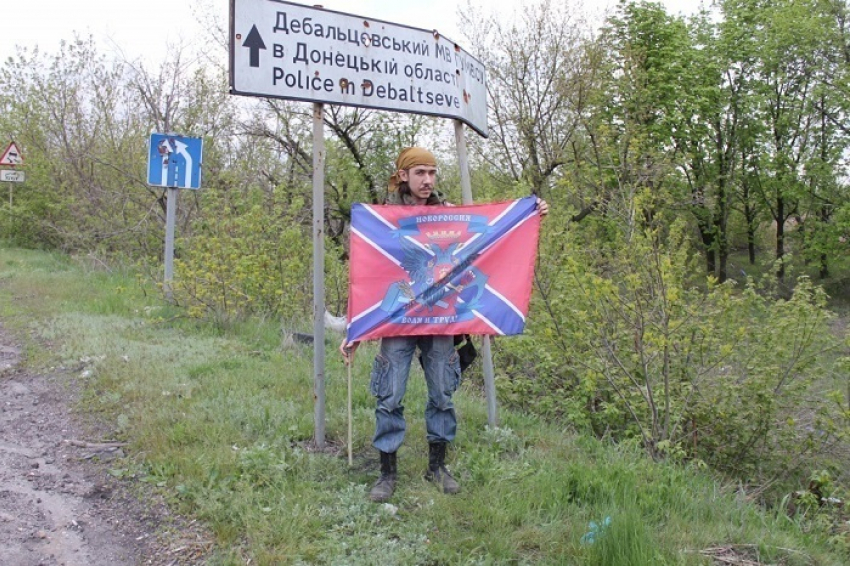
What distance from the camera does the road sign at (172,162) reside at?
945 cm

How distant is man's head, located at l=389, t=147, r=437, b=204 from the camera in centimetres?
405

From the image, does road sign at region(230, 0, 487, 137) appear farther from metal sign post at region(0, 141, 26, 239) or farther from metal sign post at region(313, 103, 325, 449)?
metal sign post at region(0, 141, 26, 239)

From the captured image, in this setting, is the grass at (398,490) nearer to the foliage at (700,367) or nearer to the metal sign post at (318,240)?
the metal sign post at (318,240)

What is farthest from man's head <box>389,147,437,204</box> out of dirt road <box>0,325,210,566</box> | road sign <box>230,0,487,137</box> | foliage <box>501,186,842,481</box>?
dirt road <box>0,325,210,566</box>

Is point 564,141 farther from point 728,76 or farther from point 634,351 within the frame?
point 634,351

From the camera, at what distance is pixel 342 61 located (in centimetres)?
414

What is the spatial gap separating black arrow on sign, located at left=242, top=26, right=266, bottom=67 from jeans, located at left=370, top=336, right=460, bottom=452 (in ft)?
5.70

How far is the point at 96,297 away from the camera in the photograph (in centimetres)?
1042

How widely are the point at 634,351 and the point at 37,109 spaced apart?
742 inches

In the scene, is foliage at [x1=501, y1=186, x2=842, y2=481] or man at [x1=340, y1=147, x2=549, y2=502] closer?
man at [x1=340, y1=147, x2=549, y2=502]

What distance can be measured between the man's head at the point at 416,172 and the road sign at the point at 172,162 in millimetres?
6224

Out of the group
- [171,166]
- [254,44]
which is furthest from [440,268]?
[171,166]

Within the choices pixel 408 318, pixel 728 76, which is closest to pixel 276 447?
pixel 408 318

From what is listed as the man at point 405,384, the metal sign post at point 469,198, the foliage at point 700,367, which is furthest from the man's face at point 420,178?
the foliage at point 700,367
